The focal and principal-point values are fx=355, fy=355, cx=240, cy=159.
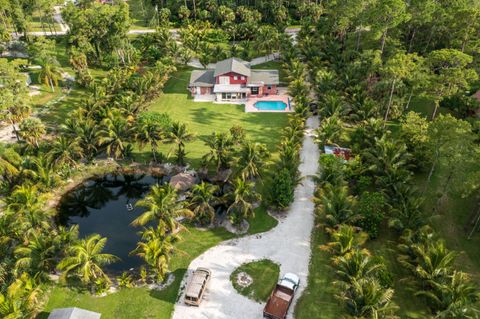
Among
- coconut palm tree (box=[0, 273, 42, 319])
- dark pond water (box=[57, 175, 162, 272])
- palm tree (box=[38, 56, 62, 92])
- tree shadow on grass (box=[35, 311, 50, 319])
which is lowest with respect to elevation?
tree shadow on grass (box=[35, 311, 50, 319])

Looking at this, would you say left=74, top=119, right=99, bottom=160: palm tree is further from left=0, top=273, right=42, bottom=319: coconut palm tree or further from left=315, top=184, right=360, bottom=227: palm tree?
left=315, top=184, right=360, bottom=227: palm tree

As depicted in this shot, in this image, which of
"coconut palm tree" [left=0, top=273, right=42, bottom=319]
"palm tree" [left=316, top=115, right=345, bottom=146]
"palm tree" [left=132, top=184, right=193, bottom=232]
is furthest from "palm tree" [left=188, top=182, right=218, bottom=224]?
"palm tree" [left=316, top=115, right=345, bottom=146]

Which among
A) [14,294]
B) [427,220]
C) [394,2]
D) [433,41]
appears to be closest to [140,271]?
[14,294]

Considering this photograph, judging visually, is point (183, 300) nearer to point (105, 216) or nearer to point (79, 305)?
point (79, 305)

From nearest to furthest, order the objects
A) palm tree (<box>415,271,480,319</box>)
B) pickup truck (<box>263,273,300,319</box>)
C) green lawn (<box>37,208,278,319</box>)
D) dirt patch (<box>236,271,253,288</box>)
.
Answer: palm tree (<box>415,271,480,319</box>), pickup truck (<box>263,273,300,319</box>), green lawn (<box>37,208,278,319</box>), dirt patch (<box>236,271,253,288</box>)

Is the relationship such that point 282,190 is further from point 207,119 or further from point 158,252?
point 207,119

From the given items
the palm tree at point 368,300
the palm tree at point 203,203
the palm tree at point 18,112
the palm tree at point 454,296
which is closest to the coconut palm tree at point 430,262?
the palm tree at point 454,296
